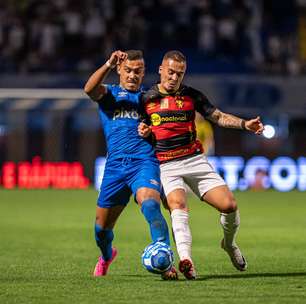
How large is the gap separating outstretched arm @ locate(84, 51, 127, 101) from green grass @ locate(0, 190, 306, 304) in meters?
1.62

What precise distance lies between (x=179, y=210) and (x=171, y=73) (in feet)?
3.94

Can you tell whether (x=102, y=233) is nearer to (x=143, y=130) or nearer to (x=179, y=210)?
(x=179, y=210)

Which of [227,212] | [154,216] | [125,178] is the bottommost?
[227,212]

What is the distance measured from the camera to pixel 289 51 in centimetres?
2736

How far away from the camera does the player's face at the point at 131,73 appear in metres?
9.91

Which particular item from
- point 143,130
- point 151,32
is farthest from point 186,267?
point 151,32

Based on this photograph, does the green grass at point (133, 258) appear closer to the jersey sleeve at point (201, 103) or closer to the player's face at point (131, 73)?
the jersey sleeve at point (201, 103)

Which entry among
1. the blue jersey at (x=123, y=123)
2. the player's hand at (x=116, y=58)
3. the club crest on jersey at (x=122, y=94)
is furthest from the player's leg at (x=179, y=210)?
the player's hand at (x=116, y=58)

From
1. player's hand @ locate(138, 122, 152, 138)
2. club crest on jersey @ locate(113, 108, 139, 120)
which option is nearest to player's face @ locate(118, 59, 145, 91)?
club crest on jersey @ locate(113, 108, 139, 120)

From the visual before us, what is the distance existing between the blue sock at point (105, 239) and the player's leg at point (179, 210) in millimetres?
625

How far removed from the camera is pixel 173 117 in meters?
10.1

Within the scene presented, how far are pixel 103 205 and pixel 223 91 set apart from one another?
16.8 m

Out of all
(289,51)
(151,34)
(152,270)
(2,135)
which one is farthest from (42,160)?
(152,270)

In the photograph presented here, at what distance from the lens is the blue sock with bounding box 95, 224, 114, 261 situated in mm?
10203
